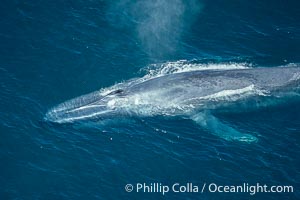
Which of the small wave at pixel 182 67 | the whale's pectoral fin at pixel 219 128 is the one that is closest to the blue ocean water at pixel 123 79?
the whale's pectoral fin at pixel 219 128

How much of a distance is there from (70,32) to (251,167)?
2651cm

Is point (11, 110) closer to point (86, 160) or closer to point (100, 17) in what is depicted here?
point (86, 160)

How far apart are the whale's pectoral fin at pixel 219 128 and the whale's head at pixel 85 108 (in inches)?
312

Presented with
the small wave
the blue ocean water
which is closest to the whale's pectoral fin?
the blue ocean water

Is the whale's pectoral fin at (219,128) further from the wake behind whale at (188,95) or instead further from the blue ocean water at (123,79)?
the blue ocean water at (123,79)

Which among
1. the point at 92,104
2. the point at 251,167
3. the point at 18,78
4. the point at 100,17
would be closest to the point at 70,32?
the point at 100,17

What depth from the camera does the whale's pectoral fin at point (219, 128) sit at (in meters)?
36.6

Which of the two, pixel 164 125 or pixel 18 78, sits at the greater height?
pixel 18 78

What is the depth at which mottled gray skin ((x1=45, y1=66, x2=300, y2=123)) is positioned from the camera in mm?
37625

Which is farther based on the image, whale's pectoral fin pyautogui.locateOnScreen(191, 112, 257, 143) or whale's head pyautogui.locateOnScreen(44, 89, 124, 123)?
whale's head pyautogui.locateOnScreen(44, 89, 124, 123)

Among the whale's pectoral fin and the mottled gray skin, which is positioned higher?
the mottled gray skin

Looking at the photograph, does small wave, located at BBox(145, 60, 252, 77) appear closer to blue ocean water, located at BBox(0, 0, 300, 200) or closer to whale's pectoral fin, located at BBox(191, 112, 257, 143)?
blue ocean water, located at BBox(0, 0, 300, 200)

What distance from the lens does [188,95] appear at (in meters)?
39.4

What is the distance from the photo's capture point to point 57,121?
36.3 m
